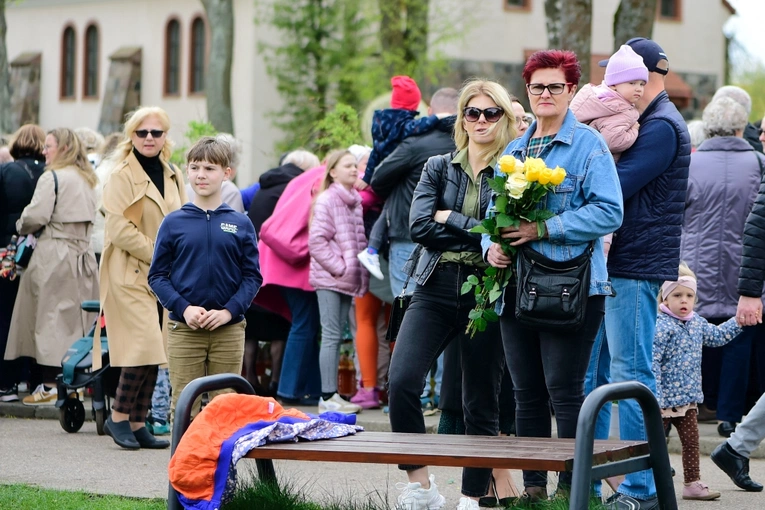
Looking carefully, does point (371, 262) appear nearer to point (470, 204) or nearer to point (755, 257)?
point (755, 257)

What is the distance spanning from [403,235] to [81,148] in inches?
123

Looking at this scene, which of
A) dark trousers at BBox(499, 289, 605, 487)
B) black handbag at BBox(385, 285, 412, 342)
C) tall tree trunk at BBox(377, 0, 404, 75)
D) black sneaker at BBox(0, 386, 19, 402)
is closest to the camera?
dark trousers at BBox(499, 289, 605, 487)

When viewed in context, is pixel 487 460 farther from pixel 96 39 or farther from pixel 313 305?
pixel 96 39

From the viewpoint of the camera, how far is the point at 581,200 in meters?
6.32

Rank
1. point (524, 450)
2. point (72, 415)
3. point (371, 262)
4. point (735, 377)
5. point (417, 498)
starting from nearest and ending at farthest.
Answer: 1. point (524, 450)
2. point (417, 498)
3. point (735, 377)
4. point (72, 415)
5. point (371, 262)

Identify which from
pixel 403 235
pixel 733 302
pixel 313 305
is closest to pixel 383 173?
pixel 403 235

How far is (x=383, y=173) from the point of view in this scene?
988 cm

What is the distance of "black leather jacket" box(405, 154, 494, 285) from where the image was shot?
6801 millimetres

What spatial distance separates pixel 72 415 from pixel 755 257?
540 centimetres

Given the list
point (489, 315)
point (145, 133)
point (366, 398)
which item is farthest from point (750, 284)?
point (145, 133)

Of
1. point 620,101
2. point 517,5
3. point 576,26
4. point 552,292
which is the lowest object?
point 552,292

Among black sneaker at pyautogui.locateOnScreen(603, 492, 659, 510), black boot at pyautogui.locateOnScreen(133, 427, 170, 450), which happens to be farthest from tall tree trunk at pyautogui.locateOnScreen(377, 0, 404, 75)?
black sneaker at pyautogui.locateOnScreen(603, 492, 659, 510)

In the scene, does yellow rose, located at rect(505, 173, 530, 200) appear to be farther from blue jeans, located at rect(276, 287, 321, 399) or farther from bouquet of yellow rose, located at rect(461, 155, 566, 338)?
blue jeans, located at rect(276, 287, 321, 399)

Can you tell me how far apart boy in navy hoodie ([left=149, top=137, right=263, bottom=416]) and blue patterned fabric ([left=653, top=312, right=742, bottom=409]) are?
2582 mm
